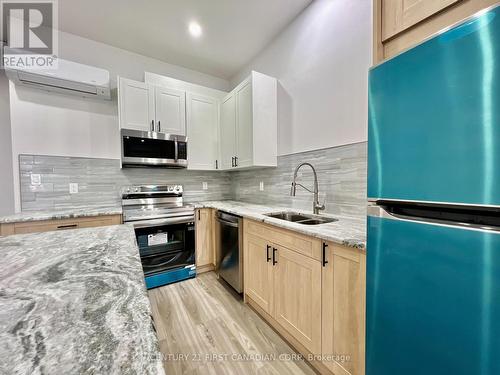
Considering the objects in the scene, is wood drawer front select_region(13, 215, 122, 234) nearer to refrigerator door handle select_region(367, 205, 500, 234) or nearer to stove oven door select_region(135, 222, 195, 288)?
stove oven door select_region(135, 222, 195, 288)

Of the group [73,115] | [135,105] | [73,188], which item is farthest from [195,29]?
[73,188]

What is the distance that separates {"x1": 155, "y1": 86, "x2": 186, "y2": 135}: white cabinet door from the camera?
8.54 ft

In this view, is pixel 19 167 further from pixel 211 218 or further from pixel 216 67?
pixel 216 67

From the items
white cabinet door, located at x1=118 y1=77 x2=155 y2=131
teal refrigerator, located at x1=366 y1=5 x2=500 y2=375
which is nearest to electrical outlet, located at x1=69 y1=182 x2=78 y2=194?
white cabinet door, located at x1=118 y1=77 x2=155 y2=131

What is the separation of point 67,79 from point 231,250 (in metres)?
2.49

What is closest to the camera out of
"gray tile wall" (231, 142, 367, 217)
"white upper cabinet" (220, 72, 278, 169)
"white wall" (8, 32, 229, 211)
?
"gray tile wall" (231, 142, 367, 217)

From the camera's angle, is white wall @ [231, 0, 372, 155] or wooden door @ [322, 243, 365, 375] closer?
wooden door @ [322, 243, 365, 375]

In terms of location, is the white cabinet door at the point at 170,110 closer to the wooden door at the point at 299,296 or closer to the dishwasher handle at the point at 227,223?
the dishwasher handle at the point at 227,223

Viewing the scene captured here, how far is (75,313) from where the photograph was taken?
0.49 metres

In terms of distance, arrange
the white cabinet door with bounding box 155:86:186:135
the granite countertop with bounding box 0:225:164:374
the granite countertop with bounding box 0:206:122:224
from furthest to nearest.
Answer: the white cabinet door with bounding box 155:86:186:135, the granite countertop with bounding box 0:206:122:224, the granite countertop with bounding box 0:225:164:374

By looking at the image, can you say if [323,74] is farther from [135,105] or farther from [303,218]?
[135,105]

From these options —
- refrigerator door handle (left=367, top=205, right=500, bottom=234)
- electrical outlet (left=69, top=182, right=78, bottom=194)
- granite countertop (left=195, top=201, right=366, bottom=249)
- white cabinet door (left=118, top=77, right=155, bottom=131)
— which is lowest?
granite countertop (left=195, top=201, right=366, bottom=249)

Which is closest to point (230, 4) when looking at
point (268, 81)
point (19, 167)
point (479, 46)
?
point (268, 81)

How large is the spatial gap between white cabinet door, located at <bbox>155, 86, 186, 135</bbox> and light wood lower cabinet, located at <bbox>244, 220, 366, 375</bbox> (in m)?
1.75
